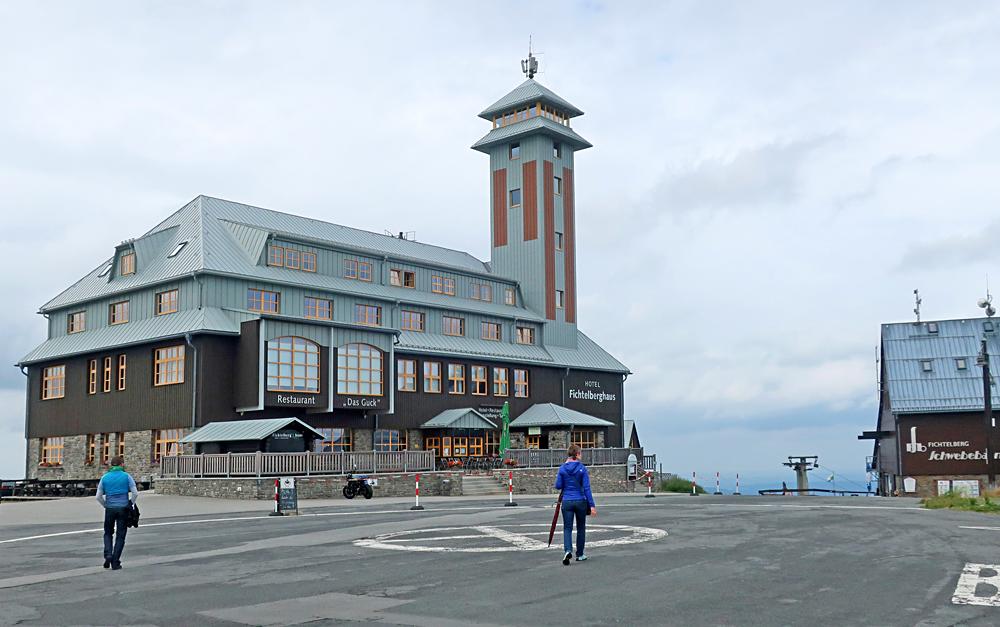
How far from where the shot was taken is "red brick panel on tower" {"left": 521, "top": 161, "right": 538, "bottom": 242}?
2435 inches

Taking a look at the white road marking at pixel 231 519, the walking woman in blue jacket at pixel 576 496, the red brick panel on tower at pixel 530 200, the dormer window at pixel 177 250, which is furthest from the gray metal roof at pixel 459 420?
the walking woman in blue jacket at pixel 576 496

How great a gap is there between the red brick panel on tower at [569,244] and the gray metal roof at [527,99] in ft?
14.2

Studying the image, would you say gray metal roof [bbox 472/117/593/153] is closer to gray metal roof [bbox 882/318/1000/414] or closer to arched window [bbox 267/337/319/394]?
gray metal roof [bbox 882/318/1000/414]

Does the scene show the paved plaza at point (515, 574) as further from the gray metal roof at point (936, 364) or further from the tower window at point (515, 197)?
the tower window at point (515, 197)

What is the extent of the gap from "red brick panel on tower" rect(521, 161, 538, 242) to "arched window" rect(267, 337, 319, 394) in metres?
22.9

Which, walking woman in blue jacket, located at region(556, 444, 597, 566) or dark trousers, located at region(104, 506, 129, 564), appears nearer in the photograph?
walking woman in blue jacket, located at region(556, 444, 597, 566)

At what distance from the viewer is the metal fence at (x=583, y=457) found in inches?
1820

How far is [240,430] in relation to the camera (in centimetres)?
3753

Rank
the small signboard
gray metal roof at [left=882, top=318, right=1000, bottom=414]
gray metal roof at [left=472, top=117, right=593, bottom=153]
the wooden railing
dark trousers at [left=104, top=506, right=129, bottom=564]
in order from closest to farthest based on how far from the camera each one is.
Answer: dark trousers at [left=104, top=506, right=129, bottom=564], the small signboard, the wooden railing, gray metal roof at [left=882, top=318, right=1000, bottom=414], gray metal roof at [left=472, top=117, right=593, bottom=153]

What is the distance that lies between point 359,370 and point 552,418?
1428cm

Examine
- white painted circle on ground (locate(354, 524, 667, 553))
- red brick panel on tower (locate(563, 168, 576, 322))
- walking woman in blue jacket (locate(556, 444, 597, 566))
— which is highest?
red brick panel on tower (locate(563, 168, 576, 322))

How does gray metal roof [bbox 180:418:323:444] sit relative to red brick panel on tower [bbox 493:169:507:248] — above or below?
below

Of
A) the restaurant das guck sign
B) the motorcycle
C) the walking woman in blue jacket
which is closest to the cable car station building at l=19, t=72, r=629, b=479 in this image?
the motorcycle

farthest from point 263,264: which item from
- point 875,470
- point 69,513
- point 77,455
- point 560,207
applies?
point 875,470
